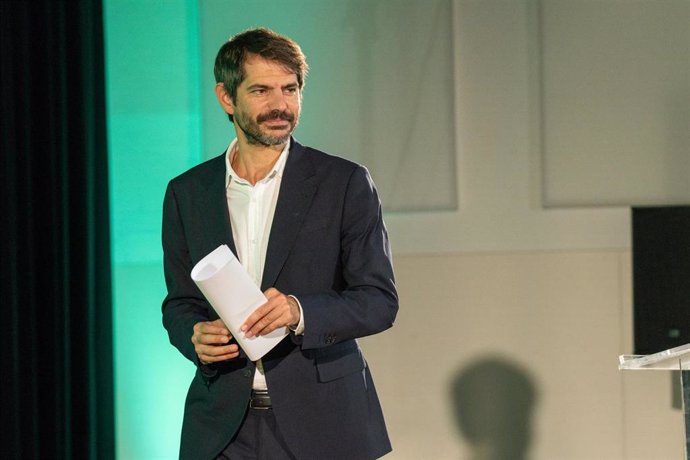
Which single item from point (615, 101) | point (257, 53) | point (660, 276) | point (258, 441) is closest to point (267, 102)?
point (257, 53)

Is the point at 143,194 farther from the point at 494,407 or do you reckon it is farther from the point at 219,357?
the point at 219,357

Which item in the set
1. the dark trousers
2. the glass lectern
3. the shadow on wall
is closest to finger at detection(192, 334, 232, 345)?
the dark trousers

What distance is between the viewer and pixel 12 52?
2.86 m

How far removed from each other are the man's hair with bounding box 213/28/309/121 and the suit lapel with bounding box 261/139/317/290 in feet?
0.60

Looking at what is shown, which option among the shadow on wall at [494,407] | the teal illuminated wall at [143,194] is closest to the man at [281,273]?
the teal illuminated wall at [143,194]

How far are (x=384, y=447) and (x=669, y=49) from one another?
8.04 feet

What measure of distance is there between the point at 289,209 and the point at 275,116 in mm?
205

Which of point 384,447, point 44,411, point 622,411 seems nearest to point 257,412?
point 384,447

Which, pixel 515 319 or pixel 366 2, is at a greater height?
pixel 366 2

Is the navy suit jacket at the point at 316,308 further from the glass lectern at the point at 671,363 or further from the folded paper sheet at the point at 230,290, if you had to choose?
the glass lectern at the point at 671,363

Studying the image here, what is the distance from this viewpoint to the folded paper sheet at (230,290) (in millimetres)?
1764

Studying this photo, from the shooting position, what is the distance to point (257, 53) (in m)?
2.17

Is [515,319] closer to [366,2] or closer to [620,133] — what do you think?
[620,133]

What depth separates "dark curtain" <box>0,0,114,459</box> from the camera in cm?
281
